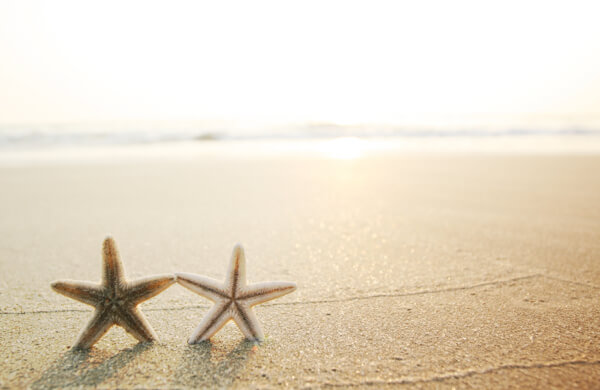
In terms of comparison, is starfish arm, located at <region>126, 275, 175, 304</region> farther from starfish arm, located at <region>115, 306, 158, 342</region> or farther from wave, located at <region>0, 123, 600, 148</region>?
wave, located at <region>0, 123, 600, 148</region>

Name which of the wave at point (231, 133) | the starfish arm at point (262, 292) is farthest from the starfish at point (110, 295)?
the wave at point (231, 133)

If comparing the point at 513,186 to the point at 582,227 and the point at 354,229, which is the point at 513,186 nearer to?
the point at 582,227

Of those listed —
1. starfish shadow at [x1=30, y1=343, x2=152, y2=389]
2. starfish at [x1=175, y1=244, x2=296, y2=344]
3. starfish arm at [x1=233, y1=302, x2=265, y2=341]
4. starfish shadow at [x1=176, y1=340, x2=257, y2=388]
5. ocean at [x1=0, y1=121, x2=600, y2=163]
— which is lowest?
starfish shadow at [x1=176, y1=340, x2=257, y2=388]

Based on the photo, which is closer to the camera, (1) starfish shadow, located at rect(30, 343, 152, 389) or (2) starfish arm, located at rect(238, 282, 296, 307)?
(1) starfish shadow, located at rect(30, 343, 152, 389)

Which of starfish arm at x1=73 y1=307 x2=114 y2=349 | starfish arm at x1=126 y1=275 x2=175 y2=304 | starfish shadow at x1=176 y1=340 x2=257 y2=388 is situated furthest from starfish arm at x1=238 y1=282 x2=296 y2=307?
starfish arm at x1=73 y1=307 x2=114 y2=349

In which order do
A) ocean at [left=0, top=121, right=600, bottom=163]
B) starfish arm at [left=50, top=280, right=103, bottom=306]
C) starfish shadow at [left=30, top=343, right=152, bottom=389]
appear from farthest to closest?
ocean at [left=0, top=121, right=600, bottom=163] < starfish arm at [left=50, top=280, right=103, bottom=306] < starfish shadow at [left=30, top=343, right=152, bottom=389]
